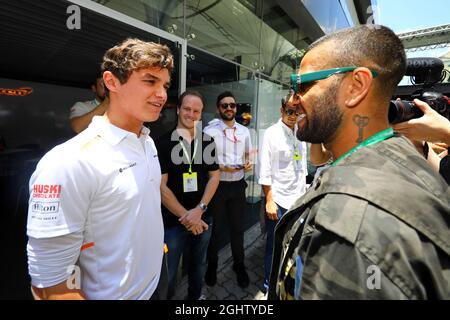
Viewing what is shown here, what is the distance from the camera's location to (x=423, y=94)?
4.88 ft

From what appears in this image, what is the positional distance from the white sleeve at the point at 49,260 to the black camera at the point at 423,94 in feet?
5.12

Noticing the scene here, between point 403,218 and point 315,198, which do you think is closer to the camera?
point 403,218

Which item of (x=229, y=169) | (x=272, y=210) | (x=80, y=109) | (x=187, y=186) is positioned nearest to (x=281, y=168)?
(x=272, y=210)

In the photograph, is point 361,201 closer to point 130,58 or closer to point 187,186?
point 130,58

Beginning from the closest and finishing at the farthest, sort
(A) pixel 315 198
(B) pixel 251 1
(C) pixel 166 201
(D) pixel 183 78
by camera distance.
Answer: (A) pixel 315 198 < (C) pixel 166 201 < (D) pixel 183 78 < (B) pixel 251 1

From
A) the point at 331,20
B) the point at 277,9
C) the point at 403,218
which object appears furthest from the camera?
the point at 331,20

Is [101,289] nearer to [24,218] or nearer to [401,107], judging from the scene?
[401,107]

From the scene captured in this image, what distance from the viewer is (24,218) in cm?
471

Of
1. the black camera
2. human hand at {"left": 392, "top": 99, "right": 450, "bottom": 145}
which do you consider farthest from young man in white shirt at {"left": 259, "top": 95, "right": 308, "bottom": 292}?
human hand at {"left": 392, "top": 99, "right": 450, "bottom": 145}

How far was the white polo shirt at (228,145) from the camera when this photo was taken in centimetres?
298

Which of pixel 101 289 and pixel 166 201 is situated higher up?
pixel 166 201
